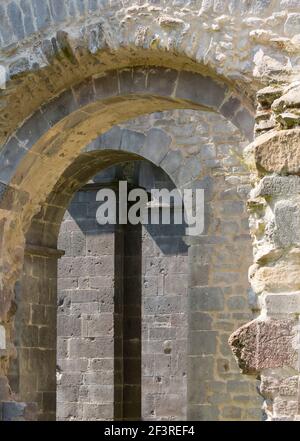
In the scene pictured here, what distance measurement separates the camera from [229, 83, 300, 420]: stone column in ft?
15.8

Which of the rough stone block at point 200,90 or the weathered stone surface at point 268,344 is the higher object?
the rough stone block at point 200,90

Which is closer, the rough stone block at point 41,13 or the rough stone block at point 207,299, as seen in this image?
the rough stone block at point 41,13

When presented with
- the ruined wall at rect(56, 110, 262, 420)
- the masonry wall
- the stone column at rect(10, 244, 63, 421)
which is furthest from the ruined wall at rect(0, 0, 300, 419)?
the masonry wall

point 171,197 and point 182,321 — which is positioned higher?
point 171,197

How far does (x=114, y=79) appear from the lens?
Result: 785 centimetres

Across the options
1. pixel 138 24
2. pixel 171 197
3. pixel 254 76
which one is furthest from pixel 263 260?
pixel 171 197

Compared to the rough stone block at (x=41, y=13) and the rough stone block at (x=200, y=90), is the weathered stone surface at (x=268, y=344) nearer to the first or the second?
the rough stone block at (x=200, y=90)

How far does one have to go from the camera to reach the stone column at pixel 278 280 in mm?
4820

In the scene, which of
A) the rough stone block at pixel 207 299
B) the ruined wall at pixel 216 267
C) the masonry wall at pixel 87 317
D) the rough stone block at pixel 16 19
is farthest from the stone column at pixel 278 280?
the masonry wall at pixel 87 317

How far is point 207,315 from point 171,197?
2.11 m

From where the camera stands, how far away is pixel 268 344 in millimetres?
4852
